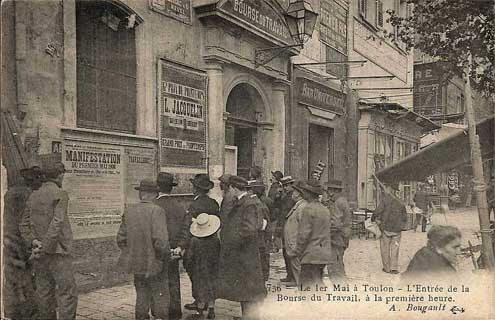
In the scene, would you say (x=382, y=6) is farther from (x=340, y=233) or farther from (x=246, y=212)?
(x=246, y=212)

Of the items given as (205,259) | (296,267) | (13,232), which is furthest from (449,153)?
(13,232)

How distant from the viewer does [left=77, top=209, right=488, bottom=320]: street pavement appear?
15.4 ft

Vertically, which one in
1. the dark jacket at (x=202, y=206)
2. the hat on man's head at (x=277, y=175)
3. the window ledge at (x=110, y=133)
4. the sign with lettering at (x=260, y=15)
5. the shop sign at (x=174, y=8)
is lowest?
the dark jacket at (x=202, y=206)

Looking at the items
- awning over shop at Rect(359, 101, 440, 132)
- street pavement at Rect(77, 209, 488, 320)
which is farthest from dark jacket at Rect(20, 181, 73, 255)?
awning over shop at Rect(359, 101, 440, 132)

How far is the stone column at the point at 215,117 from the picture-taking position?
700cm

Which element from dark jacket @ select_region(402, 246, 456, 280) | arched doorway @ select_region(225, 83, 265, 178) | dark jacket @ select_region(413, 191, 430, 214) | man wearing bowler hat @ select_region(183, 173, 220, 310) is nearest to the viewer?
dark jacket @ select_region(402, 246, 456, 280)

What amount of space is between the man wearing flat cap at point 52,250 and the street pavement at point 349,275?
52cm

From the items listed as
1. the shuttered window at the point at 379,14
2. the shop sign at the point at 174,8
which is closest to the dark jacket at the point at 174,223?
the shop sign at the point at 174,8

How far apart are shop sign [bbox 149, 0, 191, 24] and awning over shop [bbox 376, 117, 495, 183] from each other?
11.4ft

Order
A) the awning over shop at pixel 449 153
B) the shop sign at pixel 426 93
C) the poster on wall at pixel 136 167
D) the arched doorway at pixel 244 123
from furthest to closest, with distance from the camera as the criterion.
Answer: the shop sign at pixel 426 93
the arched doorway at pixel 244 123
the poster on wall at pixel 136 167
the awning over shop at pixel 449 153

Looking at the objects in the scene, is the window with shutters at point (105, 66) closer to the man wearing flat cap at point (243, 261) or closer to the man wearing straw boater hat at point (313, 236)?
the man wearing flat cap at point (243, 261)

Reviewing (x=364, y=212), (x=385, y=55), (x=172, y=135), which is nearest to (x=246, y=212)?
(x=172, y=135)

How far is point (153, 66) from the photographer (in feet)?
19.8

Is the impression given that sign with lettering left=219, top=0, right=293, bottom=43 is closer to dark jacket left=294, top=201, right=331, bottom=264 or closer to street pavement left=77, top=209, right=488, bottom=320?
dark jacket left=294, top=201, right=331, bottom=264
